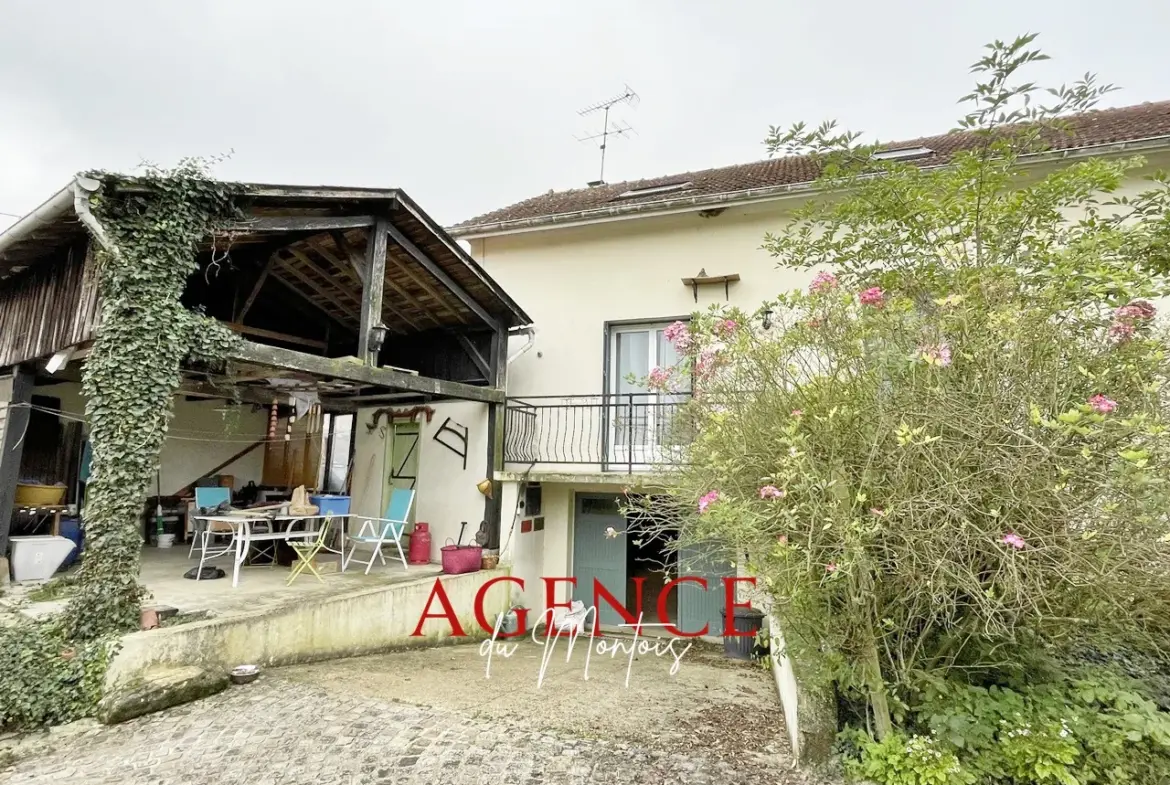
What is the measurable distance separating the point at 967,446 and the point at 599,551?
6425 mm

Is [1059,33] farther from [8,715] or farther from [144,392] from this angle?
[8,715]

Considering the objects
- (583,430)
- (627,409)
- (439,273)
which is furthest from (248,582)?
(627,409)

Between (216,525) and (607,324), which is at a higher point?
(607,324)

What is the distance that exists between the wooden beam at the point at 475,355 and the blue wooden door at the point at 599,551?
7.74ft

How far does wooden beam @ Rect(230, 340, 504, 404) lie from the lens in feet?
17.2

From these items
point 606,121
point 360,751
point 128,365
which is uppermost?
point 606,121

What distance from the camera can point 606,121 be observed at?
1237cm

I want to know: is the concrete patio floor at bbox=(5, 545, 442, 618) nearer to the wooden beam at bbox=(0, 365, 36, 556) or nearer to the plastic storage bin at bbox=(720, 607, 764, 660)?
the wooden beam at bbox=(0, 365, 36, 556)

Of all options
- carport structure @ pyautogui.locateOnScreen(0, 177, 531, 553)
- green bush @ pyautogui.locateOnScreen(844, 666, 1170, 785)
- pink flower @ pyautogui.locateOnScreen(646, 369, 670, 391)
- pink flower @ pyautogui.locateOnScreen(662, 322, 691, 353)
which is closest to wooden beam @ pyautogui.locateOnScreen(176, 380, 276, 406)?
carport structure @ pyautogui.locateOnScreen(0, 177, 531, 553)

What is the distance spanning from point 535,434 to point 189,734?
5.62 m

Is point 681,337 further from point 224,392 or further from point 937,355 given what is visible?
point 224,392

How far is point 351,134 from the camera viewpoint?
16281 millimetres

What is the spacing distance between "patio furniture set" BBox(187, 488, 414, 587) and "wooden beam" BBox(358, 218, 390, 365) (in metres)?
2.17

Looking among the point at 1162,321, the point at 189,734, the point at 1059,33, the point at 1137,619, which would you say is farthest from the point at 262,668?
the point at 1059,33
